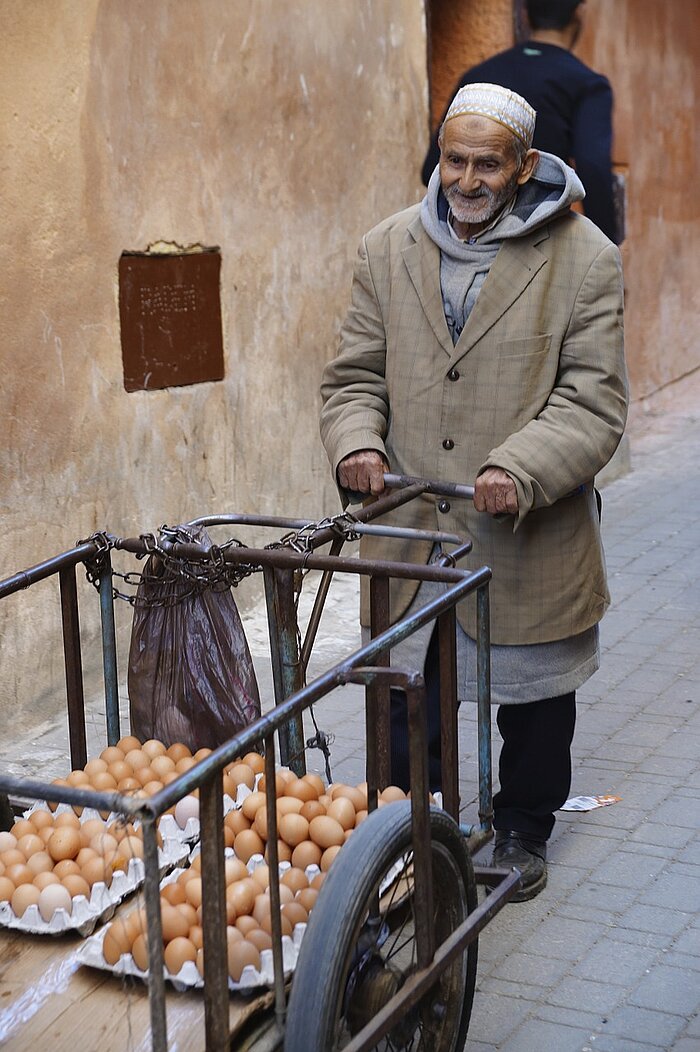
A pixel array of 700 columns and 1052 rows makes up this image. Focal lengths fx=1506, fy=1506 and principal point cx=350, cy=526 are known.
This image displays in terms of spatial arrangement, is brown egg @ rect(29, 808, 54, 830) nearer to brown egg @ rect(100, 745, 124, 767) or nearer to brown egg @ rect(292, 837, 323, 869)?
brown egg @ rect(100, 745, 124, 767)

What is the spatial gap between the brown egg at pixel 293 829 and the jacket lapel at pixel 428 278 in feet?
3.98

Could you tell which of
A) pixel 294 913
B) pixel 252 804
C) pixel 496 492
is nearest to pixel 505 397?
pixel 496 492

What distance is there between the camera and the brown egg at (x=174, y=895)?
2.66 metres

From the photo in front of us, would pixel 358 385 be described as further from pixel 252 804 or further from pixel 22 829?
pixel 22 829

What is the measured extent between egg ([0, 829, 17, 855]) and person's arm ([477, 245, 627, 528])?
1.28 metres

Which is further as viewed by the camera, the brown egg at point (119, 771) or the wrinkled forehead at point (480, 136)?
the wrinkled forehead at point (480, 136)

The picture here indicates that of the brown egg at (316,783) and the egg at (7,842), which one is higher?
the brown egg at (316,783)

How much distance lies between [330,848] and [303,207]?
12.8 feet

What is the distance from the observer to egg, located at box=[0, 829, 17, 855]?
9.54 ft

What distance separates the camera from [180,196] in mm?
5539

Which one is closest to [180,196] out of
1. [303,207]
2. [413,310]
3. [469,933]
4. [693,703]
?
[303,207]

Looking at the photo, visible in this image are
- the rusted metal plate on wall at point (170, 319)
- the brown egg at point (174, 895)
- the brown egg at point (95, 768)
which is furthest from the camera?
the rusted metal plate on wall at point (170, 319)

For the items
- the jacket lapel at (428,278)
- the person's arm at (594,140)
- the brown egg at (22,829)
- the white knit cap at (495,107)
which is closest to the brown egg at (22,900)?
the brown egg at (22,829)

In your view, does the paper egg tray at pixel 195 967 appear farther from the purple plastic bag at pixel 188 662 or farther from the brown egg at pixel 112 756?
the purple plastic bag at pixel 188 662
